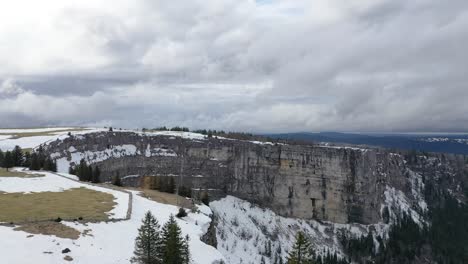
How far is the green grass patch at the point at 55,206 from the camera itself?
59688 millimetres

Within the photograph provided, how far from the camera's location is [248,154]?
197m

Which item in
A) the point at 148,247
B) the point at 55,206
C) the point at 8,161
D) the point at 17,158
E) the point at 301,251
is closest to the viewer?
the point at 148,247

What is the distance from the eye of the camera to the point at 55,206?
67.6 metres

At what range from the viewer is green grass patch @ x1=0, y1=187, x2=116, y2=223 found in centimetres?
5969

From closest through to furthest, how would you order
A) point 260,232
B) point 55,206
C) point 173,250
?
1. point 173,250
2. point 55,206
3. point 260,232

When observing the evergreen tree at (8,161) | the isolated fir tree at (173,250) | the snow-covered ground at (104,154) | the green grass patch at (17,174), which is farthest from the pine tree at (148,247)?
the snow-covered ground at (104,154)

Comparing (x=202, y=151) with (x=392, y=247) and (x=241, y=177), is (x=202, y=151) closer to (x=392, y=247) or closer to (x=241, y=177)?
(x=241, y=177)

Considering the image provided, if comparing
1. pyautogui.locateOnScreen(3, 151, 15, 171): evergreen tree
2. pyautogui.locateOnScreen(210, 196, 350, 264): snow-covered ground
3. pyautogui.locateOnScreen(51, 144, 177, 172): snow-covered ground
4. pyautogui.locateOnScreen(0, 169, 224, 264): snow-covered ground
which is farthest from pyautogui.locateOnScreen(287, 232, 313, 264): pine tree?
pyautogui.locateOnScreen(51, 144, 177, 172): snow-covered ground

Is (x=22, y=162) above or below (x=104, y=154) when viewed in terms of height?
above

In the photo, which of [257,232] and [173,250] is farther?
[257,232]

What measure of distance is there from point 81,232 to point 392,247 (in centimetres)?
17311

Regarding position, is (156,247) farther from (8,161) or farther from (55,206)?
(8,161)

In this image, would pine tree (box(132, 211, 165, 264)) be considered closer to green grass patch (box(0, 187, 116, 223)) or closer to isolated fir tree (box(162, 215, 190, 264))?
isolated fir tree (box(162, 215, 190, 264))

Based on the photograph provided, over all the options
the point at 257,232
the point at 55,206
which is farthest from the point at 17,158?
the point at 257,232
